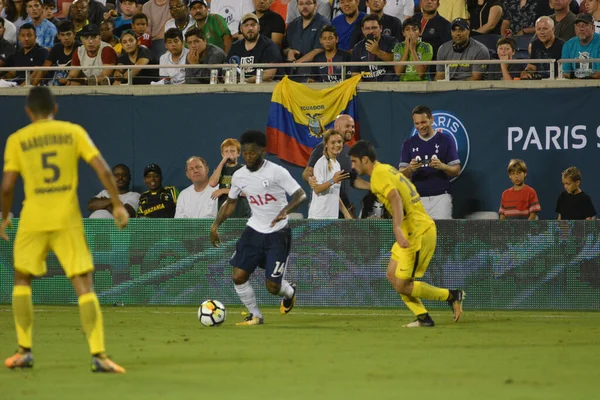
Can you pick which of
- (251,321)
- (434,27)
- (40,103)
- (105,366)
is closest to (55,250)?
(105,366)

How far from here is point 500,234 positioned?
1463 centimetres

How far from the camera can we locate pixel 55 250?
812 centimetres

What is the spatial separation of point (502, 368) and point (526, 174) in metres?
8.48

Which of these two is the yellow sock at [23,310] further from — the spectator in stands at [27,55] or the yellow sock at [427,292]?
the spectator in stands at [27,55]

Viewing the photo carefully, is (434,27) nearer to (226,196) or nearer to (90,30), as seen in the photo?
(226,196)

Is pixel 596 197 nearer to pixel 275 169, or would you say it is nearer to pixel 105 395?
pixel 275 169

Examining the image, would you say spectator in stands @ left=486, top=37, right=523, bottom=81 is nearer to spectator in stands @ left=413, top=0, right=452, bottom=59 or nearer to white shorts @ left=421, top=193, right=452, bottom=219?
spectator in stands @ left=413, top=0, right=452, bottom=59

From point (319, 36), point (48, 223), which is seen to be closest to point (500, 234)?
point (319, 36)

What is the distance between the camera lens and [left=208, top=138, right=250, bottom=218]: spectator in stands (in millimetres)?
15984

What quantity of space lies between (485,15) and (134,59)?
20.7ft

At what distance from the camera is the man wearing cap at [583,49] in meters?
16.1

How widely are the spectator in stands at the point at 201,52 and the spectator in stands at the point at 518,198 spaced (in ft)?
18.1

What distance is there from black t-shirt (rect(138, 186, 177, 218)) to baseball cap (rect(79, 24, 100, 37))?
3590 millimetres

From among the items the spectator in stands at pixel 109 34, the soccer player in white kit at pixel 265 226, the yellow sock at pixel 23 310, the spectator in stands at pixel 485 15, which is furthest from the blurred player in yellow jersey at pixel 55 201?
the spectator in stands at pixel 109 34
